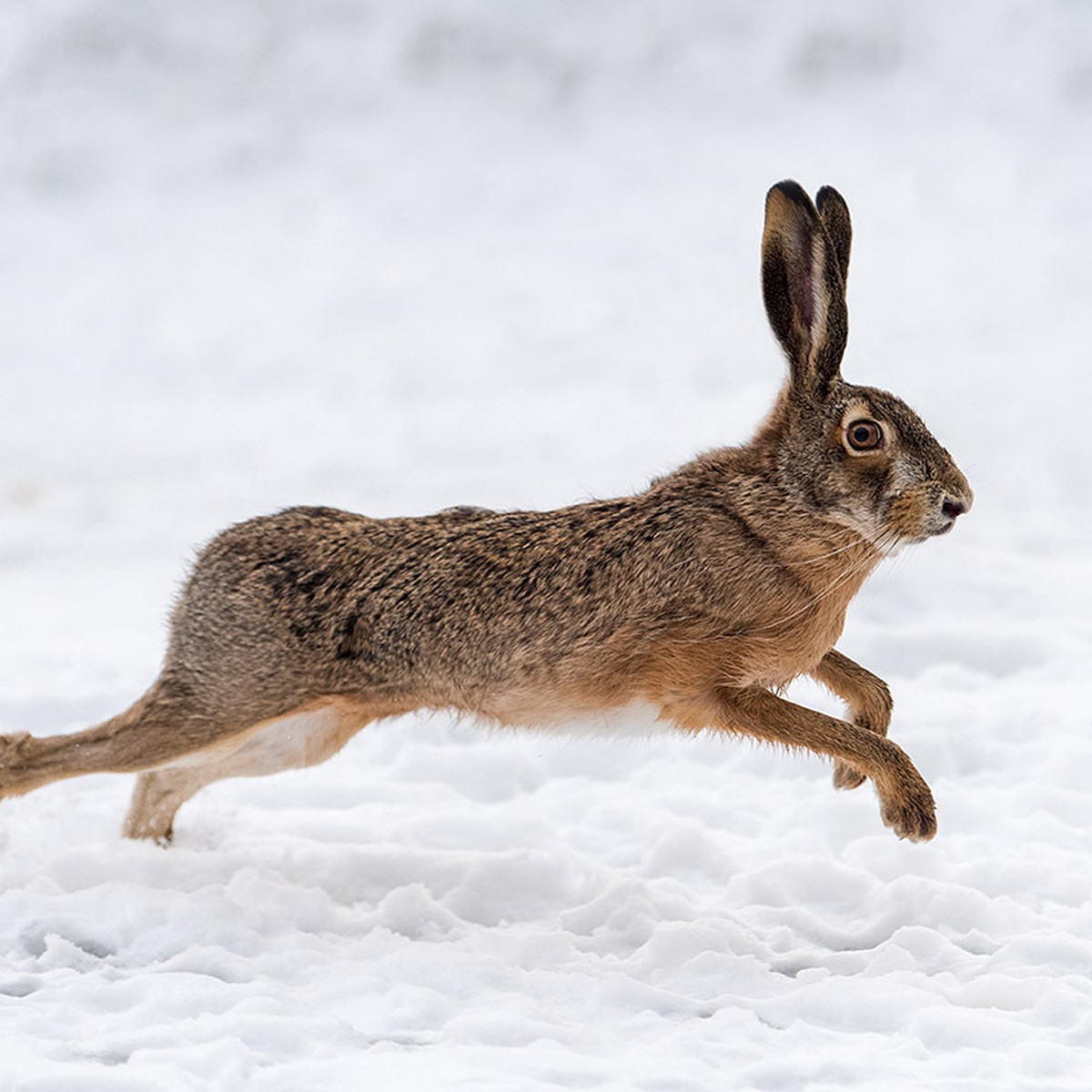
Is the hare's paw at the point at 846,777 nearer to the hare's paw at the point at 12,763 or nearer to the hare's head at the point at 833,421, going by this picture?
the hare's head at the point at 833,421

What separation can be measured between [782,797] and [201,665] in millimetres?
2159

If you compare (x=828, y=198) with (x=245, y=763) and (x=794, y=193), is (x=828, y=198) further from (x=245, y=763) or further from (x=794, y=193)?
(x=245, y=763)

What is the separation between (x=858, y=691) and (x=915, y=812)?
2.01 ft

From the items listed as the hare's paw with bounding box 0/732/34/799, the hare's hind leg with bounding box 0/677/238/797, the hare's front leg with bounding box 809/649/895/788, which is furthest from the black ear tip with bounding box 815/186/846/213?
the hare's paw with bounding box 0/732/34/799

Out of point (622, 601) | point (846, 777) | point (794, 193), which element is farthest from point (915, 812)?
point (794, 193)

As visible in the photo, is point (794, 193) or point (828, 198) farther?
point (828, 198)

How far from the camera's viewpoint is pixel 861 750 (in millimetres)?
4660

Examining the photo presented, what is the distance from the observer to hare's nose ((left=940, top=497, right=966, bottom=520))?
14.6 feet

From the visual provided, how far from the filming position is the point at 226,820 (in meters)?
5.70

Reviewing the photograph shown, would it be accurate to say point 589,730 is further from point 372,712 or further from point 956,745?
point 956,745

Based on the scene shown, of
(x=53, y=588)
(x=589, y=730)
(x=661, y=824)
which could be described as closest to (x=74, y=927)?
(x=589, y=730)

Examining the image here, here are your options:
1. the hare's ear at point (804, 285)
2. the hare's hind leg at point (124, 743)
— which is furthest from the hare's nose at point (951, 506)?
the hare's hind leg at point (124, 743)

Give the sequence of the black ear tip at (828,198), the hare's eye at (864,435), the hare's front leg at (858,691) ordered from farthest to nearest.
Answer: the hare's front leg at (858,691)
the black ear tip at (828,198)
the hare's eye at (864,435)

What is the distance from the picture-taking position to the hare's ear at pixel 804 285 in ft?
15.2
